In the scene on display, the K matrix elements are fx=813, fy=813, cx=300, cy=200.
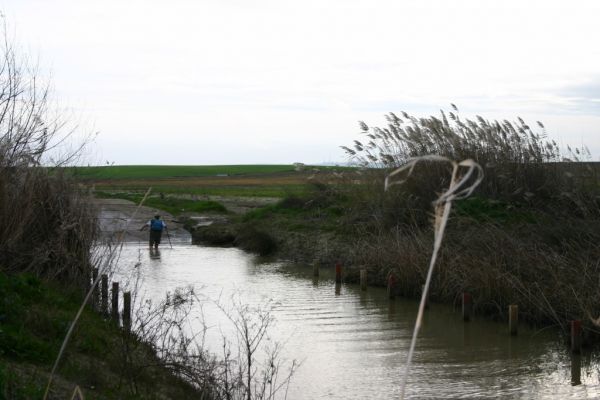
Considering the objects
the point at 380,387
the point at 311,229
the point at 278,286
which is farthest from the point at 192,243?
the point at 380,387

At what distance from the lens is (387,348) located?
1479 cm

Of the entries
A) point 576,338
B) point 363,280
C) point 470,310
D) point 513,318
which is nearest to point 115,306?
point 513,318

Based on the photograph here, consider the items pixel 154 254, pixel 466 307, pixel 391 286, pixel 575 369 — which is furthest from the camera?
pixel 154 254

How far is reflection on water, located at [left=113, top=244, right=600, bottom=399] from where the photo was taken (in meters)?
12.1

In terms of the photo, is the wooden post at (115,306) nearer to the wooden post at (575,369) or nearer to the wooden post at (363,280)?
the wooden post at (575,369)

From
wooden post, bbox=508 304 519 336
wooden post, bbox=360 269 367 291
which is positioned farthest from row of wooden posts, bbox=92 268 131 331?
wooden post, bbox=360 269 367 291

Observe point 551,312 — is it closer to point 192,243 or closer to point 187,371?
point 187,371

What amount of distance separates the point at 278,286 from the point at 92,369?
14.0 meters

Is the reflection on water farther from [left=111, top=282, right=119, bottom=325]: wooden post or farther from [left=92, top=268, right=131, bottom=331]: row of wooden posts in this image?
[left=111, top=282, right=119, bottom=325]: wooden post

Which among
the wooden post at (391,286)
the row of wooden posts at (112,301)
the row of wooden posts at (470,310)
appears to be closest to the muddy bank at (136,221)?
the row of wooden posts at (470,310)

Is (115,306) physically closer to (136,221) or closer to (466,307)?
(466,307)

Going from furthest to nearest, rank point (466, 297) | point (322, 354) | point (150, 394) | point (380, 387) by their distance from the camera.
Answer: point (466, 297) < point (322, 354) < point (380, 387) < point (150, 394)

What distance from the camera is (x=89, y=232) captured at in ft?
47.6

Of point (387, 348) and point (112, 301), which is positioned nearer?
point (112, 301)
